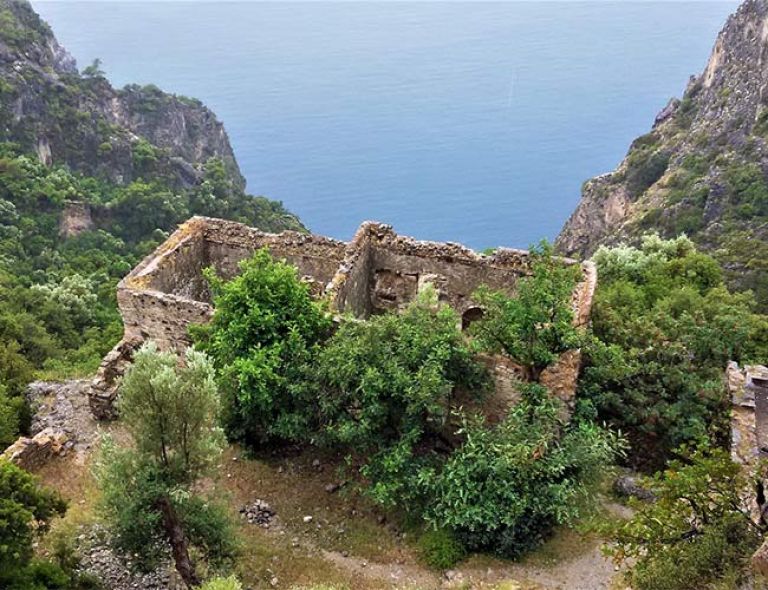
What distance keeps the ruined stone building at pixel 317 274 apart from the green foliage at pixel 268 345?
1.34 m

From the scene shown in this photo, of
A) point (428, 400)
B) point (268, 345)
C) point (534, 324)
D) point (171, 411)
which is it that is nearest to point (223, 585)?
point (171, 411)

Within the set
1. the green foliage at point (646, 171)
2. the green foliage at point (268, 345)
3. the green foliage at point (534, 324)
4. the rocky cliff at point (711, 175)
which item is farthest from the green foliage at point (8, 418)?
the green foliage at point (646, 171)

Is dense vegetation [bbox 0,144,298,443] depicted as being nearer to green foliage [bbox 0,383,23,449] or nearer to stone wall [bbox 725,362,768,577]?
green foliage [bbox 0,383,23,449]

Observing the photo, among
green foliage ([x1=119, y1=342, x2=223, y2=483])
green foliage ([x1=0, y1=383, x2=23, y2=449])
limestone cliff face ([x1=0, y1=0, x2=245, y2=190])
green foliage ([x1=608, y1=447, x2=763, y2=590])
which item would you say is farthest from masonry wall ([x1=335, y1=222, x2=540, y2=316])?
limestone cliff face ([x1=0, y1=0, x2=245, y2=190])

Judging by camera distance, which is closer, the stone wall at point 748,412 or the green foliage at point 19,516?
the green foliage at point 19,516

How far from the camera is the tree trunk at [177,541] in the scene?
1248cm

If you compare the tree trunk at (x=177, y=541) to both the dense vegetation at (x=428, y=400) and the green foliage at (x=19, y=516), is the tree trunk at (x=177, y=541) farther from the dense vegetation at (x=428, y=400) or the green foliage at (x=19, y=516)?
the dense vegetation at (x=428, y=400)

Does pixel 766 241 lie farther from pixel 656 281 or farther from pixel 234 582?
pixel 234 582

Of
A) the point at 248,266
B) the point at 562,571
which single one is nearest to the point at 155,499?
the point at 248,266

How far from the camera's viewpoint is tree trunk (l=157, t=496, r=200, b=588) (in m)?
12.5

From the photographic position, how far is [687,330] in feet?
61.3

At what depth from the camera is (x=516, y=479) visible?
13.8m

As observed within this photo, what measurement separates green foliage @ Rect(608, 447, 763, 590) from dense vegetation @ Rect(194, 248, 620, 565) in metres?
2.54

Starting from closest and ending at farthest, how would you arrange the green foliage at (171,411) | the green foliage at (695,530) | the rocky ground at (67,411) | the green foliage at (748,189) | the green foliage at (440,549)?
the green foliage at (695,530)
the green foliage at (171,411)
the green foliage at (440,549)
the rocky ground at (67,411)
the green foliage at (748,189)
